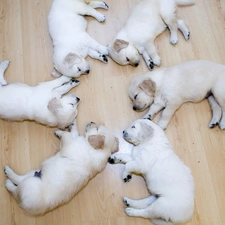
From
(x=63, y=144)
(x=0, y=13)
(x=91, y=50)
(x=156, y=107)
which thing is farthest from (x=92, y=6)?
(x=63, y=144)

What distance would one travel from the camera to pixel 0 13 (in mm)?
3445

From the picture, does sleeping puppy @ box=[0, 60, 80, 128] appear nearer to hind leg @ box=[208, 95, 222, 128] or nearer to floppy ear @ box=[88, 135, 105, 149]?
floppy ear @ box=[88, 135, 105, 149]

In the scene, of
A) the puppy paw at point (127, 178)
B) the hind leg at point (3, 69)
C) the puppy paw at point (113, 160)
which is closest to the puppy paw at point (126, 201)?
the puppy paw at point (127, 178)

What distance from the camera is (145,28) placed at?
3.06 metres

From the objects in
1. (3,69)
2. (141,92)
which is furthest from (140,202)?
(3,69)

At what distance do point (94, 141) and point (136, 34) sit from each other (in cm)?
114

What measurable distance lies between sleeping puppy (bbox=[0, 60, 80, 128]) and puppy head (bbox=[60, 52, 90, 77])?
0.21 meters

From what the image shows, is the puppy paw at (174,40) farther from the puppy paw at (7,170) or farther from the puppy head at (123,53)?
the puppy paw at (7,170)

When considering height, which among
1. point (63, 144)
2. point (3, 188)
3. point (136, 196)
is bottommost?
point (3, 188)

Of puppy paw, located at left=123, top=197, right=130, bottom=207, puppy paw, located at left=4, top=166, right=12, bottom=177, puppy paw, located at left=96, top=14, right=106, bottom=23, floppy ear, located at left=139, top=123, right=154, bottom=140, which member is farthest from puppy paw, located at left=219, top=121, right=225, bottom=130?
puppy paw, located at left=4, top=166, right=12, bottom=177

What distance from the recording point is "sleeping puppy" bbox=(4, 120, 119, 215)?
2.45 metres

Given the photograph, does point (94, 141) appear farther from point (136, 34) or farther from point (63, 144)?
point (136, 34)

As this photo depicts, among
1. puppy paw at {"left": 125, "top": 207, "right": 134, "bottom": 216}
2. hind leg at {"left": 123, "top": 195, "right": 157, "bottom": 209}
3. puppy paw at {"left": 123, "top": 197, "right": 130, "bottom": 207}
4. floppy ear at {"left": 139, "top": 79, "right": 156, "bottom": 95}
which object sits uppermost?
floppy ear at {"left": 139, "top": 79, "right": 156, "bottom": 95}

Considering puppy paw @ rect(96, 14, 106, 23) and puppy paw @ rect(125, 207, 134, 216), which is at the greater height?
puppy paw @ rect(96, 14, 106, 23)
